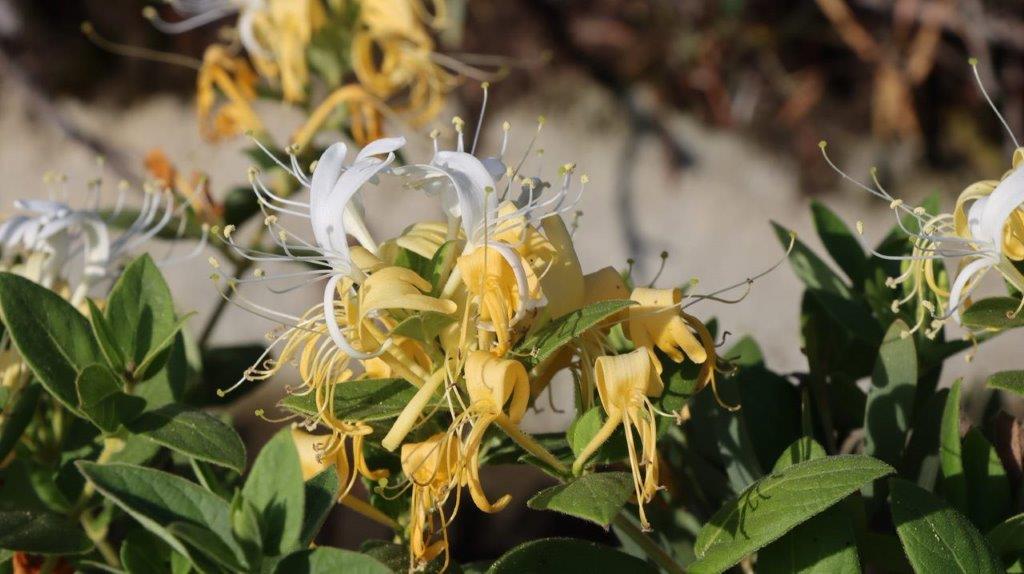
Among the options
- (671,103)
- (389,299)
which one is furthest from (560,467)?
(671,103)

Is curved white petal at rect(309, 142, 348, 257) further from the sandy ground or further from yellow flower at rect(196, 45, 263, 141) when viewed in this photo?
the sandy ground

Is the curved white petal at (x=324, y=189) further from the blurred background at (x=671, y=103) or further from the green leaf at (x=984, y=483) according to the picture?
the blurred background at (x=671, y=103)

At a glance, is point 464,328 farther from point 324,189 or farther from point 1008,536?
point 1008,536

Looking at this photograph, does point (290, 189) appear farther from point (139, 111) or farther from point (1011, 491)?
point (139, 111)

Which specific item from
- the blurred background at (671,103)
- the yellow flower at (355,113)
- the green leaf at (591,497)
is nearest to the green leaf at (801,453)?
the green leaf at (591,497)

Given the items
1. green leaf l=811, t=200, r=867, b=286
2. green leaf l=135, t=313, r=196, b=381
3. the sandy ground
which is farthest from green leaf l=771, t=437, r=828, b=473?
the sandy ground

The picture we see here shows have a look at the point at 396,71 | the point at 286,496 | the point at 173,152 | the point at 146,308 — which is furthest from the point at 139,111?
the point at 286,496
